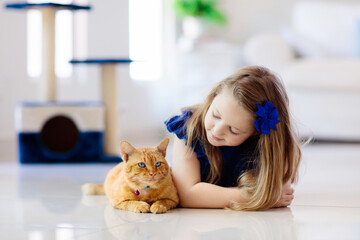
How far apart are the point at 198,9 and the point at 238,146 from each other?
118 inches

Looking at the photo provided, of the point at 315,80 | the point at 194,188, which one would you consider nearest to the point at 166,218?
the point at 194,188

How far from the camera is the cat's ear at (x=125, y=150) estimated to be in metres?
1.44

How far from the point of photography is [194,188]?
1497 mm

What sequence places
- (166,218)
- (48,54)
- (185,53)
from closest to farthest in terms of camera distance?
(166,218) → (48,54) → (185,53)

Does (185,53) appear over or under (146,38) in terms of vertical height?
under

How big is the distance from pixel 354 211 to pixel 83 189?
2.84 feet

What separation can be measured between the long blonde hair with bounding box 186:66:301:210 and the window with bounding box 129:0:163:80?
2.93 meters

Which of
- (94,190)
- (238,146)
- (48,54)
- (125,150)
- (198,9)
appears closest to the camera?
(125,150)

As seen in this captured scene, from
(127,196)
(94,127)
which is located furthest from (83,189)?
(94,127)

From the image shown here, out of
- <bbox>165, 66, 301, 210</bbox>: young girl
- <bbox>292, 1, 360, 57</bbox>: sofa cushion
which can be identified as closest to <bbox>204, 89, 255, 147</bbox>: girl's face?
<bbox>165, 66, 301, 210</bbox>: young girl

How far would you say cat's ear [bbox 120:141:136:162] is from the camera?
1.44 meters

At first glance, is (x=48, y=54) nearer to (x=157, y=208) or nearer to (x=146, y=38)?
(x=157, y=208)

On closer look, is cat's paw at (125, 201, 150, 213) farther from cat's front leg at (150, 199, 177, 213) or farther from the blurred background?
the blurred background

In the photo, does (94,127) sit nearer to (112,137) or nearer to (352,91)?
(112,137)
